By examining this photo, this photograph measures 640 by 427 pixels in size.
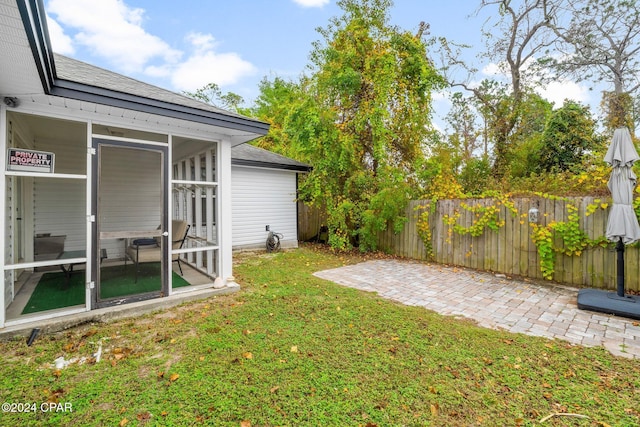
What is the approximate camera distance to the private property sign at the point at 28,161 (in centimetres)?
325

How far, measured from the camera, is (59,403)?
2.15 metres

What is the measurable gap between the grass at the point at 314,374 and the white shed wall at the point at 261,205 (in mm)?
4906

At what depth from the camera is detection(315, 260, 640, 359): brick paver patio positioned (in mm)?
3303

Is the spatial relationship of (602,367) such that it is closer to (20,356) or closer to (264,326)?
(264,326)

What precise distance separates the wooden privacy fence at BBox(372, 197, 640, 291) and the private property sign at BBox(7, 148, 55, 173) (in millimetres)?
7097

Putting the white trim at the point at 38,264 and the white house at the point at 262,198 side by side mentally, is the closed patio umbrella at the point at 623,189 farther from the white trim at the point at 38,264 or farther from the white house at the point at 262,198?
the white house at the point at 262,198

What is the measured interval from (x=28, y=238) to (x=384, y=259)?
747cm

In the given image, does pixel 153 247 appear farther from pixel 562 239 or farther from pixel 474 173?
pixel 474 173

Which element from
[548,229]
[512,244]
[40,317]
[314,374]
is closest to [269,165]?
[40,317]

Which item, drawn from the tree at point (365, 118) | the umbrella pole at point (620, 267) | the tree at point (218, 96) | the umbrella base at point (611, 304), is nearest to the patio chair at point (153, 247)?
the tree at point (365, 118)

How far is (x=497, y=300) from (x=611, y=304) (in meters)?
1.31

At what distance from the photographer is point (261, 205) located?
9.04 metres

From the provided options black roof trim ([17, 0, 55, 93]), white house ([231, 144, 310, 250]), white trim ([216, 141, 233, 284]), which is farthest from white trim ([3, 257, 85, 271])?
white house ([231, 144, 310, 250])

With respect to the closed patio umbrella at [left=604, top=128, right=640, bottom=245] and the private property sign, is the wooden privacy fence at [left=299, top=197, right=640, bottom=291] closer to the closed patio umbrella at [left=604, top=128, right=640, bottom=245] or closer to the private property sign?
the closed patio umbrella at [left=604, top=128, right=640, bottom=245]
